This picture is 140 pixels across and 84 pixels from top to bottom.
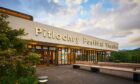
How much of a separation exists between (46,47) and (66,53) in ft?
14.6

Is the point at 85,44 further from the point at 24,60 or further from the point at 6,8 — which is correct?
the point at 24,60

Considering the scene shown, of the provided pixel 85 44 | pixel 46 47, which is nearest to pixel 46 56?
pixel 46 47

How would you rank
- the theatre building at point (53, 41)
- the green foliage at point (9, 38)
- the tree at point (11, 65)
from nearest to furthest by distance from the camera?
the tree at point (11, 65), the green foliage at point (9, 38), the theatre building at point (53, 41)

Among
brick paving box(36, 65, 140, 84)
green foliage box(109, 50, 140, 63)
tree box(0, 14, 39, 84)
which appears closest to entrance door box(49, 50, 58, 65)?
brick paving box(36, 65, 140, 84)

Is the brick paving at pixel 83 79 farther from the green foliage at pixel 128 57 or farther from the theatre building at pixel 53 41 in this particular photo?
the green foliage at pixel 128 57

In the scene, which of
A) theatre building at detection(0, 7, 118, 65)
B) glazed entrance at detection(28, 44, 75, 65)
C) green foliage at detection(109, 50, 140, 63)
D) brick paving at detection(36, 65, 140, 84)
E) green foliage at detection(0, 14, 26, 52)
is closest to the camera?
green foliage at detection(0, 14, 26, 52)

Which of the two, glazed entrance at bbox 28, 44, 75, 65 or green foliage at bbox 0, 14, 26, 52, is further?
glazed entrance at bbox 28, 44, 75, 65

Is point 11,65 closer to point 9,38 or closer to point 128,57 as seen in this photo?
point 9,38

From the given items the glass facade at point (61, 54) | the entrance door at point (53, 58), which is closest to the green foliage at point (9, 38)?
the glass facade at point (61, 54)

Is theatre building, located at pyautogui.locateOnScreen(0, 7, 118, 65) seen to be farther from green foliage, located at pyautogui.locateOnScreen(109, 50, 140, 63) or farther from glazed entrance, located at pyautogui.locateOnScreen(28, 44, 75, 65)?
green foliage, located at pyautogui.locateOnScreen(109, 50, 140, 63)

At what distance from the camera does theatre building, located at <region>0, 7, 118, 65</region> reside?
16.8 meters

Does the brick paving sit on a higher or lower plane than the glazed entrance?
lower

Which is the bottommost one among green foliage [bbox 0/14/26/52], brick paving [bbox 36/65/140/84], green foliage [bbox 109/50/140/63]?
brick paving [bbox 36/65/140/84]

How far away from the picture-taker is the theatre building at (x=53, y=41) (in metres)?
16.8
